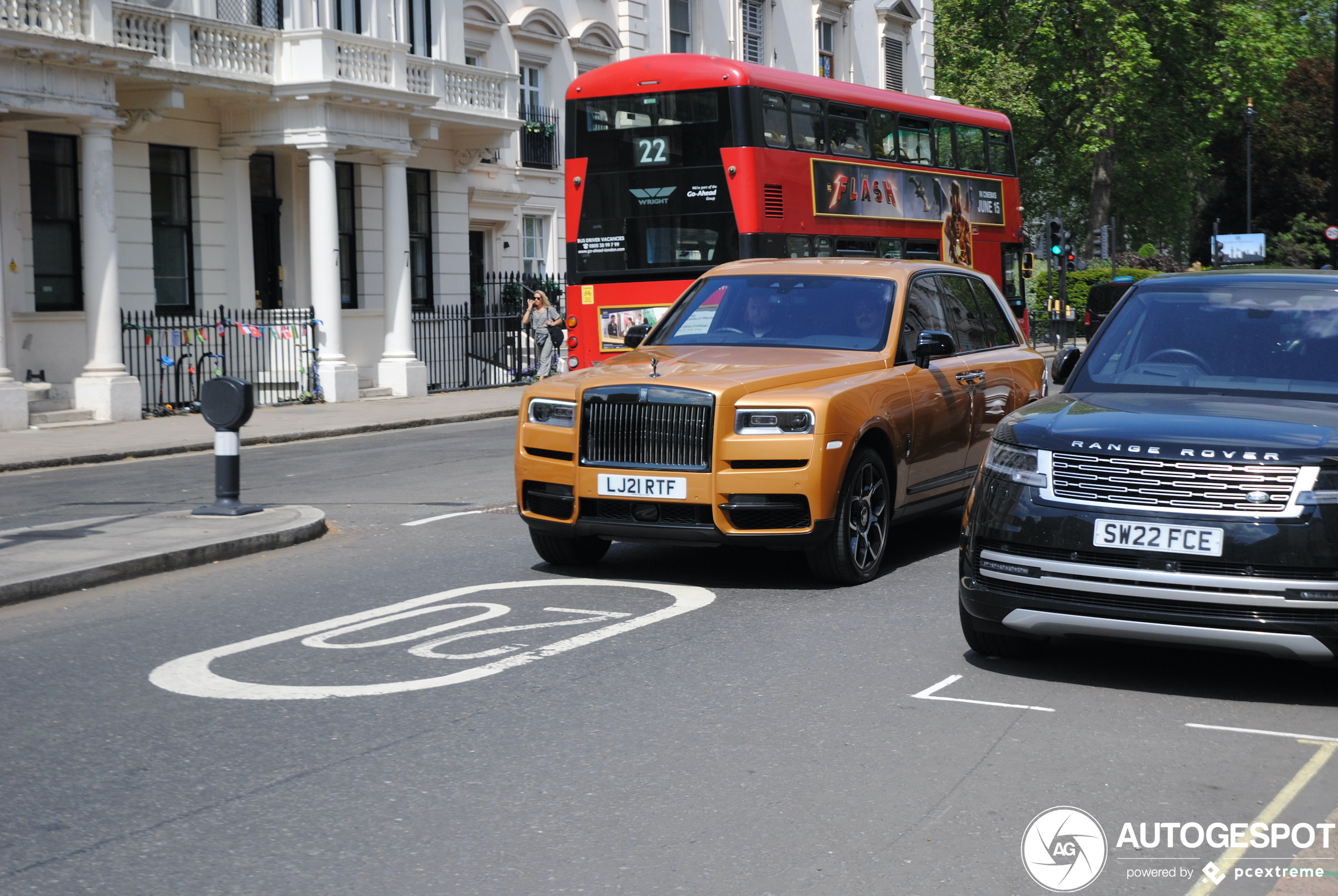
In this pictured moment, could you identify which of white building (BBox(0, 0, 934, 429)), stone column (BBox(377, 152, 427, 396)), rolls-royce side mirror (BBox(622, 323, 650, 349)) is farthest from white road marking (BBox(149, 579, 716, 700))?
stone column (BBox(377, 152, 427, 396))

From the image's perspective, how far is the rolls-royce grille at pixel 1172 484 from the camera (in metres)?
5.59

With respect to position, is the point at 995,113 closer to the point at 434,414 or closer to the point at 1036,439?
the point at 434,414

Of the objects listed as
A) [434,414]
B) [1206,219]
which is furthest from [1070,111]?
[434,414]

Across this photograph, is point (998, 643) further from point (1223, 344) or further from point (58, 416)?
point (58, 416)

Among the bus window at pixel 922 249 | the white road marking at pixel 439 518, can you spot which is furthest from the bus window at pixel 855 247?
the white road marking at pixel 439 518

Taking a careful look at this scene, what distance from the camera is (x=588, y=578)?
340 inches

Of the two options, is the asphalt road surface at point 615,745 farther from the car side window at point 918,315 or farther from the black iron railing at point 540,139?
the black iron railing at point 540,139

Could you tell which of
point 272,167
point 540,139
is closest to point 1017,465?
point 272,167

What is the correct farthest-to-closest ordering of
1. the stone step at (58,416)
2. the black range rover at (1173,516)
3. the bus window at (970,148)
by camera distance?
the bus window at (970,148) → the stone step at (58,416) → the black range rover at (1173,516)

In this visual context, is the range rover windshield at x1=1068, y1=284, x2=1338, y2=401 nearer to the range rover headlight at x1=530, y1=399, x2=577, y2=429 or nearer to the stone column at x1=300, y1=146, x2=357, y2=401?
the range rover headlight at x1=530, y1=399, x2=577, y2=429

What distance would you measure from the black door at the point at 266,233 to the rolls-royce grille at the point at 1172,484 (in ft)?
71.4

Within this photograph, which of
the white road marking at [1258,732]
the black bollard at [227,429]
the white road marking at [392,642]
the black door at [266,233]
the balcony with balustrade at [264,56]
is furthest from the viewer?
the black door at [266,233]

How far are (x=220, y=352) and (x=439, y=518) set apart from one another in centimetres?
1409

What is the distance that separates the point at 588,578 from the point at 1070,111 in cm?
4908
